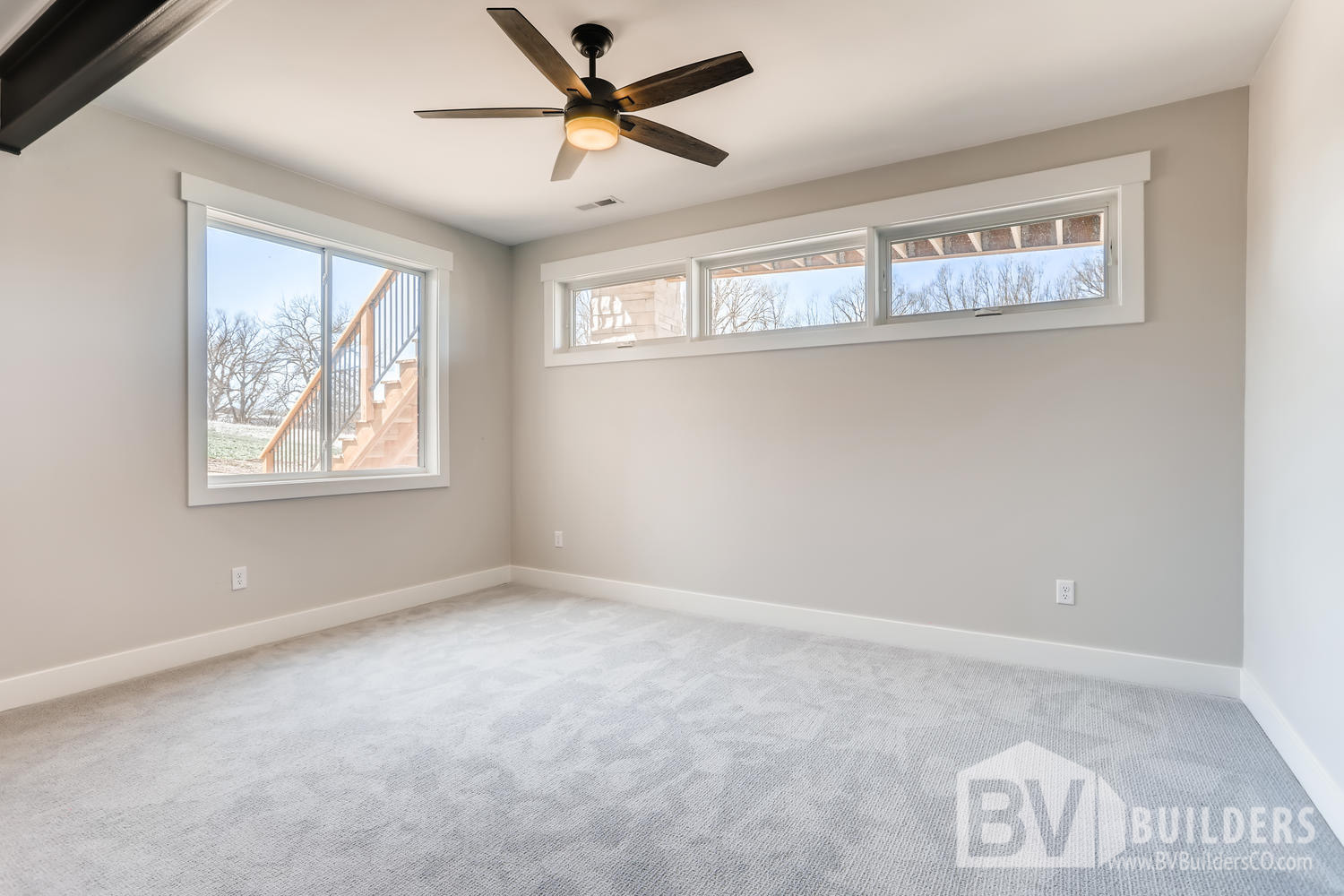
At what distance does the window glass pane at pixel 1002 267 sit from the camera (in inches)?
124

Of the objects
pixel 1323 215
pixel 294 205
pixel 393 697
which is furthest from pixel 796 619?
pixel 294 205

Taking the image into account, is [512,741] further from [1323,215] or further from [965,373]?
[1323,215]

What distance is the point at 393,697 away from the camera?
2752mm

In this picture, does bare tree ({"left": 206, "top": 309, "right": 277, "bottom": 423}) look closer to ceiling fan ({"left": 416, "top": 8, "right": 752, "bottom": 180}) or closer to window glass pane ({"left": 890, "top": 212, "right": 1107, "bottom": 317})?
ceiling fan ({"left": 416, "top": 8, "right": 752, "bottom": 180})

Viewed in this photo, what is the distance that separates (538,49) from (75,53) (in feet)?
5.31

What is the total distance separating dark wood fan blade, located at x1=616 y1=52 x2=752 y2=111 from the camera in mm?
2006

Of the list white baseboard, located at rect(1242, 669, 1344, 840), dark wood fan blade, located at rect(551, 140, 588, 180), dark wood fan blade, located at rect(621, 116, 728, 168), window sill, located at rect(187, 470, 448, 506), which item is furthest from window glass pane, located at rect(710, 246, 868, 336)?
white baseboard, located at rect(1242, 669, 1344, 840)

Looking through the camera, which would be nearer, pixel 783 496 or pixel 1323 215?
pixel 1323 215

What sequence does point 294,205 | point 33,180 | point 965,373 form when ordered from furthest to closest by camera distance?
point 294,205 < point 965,373 < point 33,180

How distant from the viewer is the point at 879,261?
11.9 feet

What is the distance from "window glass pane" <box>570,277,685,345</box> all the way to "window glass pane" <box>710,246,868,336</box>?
29 centimetres

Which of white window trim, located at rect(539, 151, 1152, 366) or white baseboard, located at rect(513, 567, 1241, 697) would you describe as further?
white window trim, located at rect(539, 151, 1152, 366)

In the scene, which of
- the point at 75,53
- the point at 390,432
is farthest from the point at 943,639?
the point at 75,53

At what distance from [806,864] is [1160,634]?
2240 millimetres
